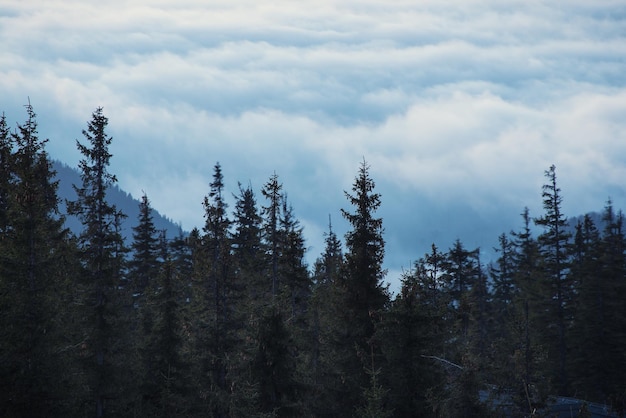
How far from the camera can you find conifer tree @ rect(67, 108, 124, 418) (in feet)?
96.3

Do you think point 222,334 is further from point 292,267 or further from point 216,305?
point 292,267

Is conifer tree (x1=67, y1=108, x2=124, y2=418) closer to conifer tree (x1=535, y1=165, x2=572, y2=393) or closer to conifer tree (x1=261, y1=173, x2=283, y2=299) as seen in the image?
conifer tree (x1=261, y1=173, x2=283, y2=299)

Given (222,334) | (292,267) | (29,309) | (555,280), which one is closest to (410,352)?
(222,334)

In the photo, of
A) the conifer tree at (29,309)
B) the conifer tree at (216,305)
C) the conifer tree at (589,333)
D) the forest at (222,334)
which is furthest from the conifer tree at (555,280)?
the conifer tree at (29,309)

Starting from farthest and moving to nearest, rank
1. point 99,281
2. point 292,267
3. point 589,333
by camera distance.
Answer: point 589,333 < point 292,267 < point 99,281

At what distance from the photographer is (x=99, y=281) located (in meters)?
29.5

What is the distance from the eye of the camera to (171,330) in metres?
32.4

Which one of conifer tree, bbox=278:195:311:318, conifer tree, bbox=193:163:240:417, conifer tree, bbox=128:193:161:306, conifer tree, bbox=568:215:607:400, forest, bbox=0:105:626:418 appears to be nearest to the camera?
forest, bbox=0:105:626:418

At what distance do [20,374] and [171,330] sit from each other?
9076mm

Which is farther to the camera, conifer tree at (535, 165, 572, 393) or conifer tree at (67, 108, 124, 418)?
conifer tree at (535, 165, 572, 393)

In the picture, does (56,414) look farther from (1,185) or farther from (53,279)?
(1,185)

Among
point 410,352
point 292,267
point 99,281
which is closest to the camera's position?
point 410,352

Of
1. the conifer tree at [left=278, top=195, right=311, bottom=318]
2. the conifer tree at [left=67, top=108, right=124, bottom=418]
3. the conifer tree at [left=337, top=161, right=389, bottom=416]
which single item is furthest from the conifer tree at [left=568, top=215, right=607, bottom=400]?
the conifer tree at [left=67, top=108, right=124, bottom=418]

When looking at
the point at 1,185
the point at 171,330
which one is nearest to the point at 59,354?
the point at 171,330
